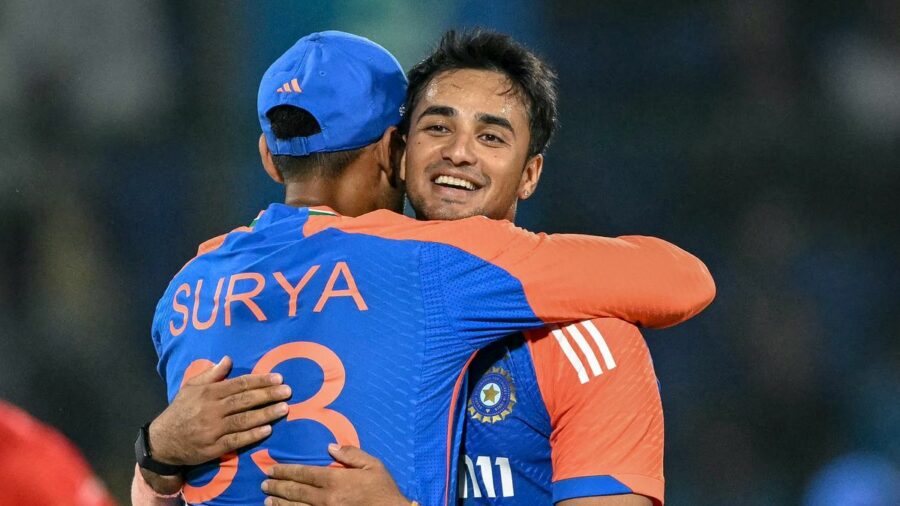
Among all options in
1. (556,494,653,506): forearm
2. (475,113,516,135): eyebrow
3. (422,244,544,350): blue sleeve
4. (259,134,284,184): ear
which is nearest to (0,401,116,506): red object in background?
(422,244,544,350): blue sleeve

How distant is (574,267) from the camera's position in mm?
2426

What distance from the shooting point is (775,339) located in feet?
18.6

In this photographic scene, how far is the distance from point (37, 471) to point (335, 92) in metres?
1.63

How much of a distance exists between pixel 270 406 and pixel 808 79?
4.44m

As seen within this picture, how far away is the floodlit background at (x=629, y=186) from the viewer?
554cm

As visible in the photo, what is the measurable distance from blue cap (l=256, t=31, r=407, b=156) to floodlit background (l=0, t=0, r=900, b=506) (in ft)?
9.17

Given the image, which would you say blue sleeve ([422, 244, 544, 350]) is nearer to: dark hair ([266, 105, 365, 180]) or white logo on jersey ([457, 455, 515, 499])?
white logo on jersey ([457, 455, 515, 499])

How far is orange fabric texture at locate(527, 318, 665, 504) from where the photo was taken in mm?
2416

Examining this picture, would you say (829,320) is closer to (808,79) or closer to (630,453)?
(808,79)

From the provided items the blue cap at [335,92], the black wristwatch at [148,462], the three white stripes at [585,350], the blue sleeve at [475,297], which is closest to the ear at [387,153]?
the blue cap at [335,92]

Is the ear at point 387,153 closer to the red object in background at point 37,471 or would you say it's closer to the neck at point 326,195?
the neck at point 326,195

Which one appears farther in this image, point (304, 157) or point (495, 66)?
point (495, 66)

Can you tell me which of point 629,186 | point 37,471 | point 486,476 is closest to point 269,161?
point 486,476

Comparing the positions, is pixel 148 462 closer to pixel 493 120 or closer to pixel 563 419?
pixel 563 419
